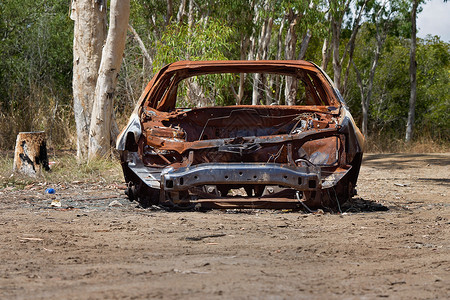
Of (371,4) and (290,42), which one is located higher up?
(371,4)

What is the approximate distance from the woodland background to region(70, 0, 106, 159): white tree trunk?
2.26ft

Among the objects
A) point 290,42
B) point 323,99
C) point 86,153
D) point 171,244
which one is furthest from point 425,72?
point 171,244

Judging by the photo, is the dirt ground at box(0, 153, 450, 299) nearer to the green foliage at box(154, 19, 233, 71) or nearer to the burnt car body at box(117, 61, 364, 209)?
the burnt car body at box(117, 61, 364, 209)

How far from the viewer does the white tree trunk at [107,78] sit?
11.6 m

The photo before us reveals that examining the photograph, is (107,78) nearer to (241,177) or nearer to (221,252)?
(241,177)

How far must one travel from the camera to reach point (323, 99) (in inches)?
300

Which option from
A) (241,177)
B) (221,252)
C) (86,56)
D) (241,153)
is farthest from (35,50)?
(221,252)

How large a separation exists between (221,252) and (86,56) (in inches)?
358

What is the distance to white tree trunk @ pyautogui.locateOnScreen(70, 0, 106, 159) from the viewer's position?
41.4 ft

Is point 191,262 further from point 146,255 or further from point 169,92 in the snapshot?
point 169,92

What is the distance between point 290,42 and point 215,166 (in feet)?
53.7

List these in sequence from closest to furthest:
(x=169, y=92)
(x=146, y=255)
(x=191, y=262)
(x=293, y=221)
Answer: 1. (x=191, y=262)
2. (x=146, y=255)
3. (x=293, y=221)
4. (x=169, y=92)

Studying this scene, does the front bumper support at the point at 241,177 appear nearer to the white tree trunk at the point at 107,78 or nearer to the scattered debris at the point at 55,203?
the scattered debris at the point at 55,203

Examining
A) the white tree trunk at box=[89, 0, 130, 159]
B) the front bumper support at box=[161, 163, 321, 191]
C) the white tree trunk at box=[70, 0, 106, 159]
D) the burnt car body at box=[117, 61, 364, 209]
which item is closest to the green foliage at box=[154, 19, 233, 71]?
the white tree trunk at box=[70, 0, 106, 159]
